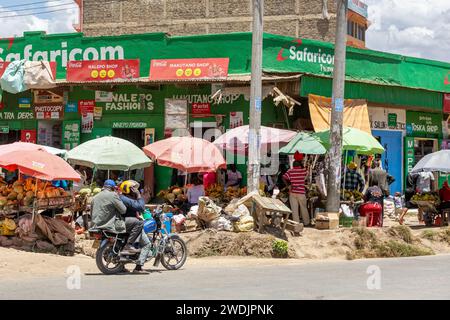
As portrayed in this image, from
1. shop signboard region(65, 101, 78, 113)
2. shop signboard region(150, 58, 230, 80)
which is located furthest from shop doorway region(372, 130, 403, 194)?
shop signboard region(65, 101, 78, 113)

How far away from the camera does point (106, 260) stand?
12180 millimetres

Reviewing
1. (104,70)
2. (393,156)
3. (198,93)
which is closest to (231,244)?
(198,93)

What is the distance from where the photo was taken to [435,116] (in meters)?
30.0

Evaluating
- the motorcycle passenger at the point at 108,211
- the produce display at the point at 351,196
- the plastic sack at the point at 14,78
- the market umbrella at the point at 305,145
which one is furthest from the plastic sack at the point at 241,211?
the plastic sack at the point at 14,78

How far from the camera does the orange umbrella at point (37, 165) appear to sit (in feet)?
47.5

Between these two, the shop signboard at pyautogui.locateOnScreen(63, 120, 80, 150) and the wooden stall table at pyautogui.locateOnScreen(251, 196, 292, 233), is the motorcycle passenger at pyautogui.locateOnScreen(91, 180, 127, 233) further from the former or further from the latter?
the shop signboard at pyautogui.locateOnScreen(63, 120, 80, 150)

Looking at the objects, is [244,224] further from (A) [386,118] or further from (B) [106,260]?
(A) [386,118]

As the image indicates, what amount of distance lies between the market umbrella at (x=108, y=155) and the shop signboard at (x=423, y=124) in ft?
42.1

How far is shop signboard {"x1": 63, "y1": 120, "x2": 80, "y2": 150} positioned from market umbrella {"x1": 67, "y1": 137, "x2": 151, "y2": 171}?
21.3ft

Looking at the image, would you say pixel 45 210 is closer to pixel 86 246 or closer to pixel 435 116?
pixel 86 246

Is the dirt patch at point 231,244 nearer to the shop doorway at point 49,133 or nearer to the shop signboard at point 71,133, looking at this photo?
the shop signboard at point 71,133

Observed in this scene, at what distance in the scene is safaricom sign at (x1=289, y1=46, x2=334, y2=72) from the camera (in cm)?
2436

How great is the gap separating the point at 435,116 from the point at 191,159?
47.8ft
